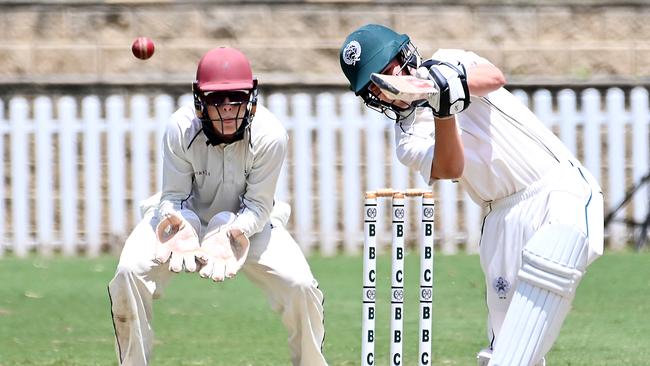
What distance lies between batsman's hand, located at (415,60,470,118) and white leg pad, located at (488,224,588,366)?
0.56 m

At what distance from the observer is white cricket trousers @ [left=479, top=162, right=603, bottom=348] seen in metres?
5.21

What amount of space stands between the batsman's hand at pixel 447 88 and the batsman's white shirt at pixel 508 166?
242 millimetres

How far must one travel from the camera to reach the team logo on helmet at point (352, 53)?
17.2 ft

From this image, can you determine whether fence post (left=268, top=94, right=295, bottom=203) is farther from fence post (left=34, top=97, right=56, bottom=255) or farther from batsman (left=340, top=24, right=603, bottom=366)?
batsman (left=340, top=24, right=603, bottom=366)

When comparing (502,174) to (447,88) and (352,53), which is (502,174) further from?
(352,53)

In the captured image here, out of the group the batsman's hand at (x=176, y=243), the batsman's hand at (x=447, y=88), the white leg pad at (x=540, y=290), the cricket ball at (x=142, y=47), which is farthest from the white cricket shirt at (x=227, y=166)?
the white leg pad at (x=540, y=290)

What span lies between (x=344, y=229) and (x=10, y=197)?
2.93 m

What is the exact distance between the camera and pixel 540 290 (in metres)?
5.09

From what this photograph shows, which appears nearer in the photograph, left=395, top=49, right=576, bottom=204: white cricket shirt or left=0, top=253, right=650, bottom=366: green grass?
left=395, top=49, right=576, bottom=204: white cricket shirt

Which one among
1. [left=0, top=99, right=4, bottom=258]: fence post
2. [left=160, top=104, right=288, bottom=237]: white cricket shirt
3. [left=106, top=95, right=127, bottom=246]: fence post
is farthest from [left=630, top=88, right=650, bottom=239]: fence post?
[left=160, top=104, right=288, bottom=237]: white cricket shirt

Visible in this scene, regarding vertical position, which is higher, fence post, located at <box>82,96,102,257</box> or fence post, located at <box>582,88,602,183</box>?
fence post, located at <box>582,88,602,183</box>

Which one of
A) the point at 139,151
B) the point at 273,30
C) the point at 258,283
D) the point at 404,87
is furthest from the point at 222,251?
the point at 273,30

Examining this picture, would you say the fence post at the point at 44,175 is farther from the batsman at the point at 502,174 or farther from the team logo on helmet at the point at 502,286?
the team logo on helmet at the point at 502,286

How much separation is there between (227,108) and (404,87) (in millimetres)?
1287
